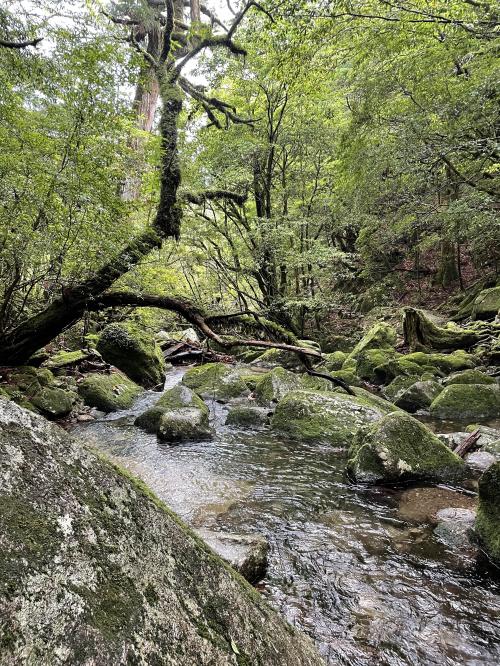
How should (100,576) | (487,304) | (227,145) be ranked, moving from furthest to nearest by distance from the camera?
(227,145) → (487,304) → (100,576)

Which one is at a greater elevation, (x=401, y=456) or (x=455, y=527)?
(x=401, y=456)

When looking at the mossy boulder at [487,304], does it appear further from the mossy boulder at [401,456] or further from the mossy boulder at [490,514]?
the mossy boulder at [490,514]

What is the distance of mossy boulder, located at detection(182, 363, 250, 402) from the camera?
35.4 feet

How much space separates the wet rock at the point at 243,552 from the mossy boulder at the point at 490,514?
2014 mm

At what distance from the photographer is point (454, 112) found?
9289 mm

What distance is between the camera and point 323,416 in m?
7.55

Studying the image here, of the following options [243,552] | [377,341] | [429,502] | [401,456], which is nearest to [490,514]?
[429,502]

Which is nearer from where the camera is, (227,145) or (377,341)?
(377,341)

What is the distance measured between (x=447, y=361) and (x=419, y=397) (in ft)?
11.0

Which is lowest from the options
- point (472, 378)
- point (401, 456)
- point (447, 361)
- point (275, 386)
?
point (401, 456)

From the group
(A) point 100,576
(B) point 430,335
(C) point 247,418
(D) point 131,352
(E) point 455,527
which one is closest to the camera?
(A) point 100,576

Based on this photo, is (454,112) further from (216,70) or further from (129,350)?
(129,350)

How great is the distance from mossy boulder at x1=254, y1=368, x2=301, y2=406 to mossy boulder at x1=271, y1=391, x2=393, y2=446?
1709mm

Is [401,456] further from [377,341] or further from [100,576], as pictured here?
[377,341]
